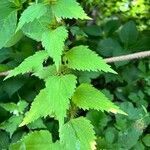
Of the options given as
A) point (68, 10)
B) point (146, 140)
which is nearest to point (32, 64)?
point (68, 10)

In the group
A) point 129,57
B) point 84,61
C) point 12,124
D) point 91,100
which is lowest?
point 12,124

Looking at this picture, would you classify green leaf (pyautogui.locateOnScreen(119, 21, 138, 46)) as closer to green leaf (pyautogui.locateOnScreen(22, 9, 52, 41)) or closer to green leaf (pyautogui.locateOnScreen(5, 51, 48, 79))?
green leaf (pyautogui.locateOnScreen(22, 9, 52, 41))

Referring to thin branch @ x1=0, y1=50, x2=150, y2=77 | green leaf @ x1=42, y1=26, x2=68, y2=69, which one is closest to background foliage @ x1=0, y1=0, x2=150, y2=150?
thin branch @ x1=0, y1=50, x2=150, y2=77

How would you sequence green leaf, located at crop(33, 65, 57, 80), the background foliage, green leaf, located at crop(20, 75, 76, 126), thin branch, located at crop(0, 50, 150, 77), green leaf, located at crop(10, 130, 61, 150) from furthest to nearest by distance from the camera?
the background foliage
thin branch, located at crop(0, 50, 150, 77)
green leaf, located at crop(10, 130, 61, 150)
green leaf, located at crop(33, 65, 57, 80)
green leaf, located at crop(20, 75, 76, 126)

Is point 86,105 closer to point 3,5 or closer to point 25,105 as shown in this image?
point 25,105

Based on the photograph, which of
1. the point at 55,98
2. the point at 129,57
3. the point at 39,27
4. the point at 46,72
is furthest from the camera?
the point at 129,57

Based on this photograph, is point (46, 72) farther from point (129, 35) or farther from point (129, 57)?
point (129, 35)

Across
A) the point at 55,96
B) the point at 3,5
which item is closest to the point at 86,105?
the point at 55,96
